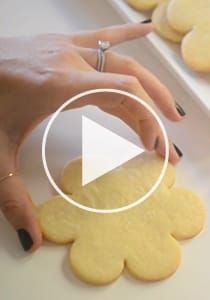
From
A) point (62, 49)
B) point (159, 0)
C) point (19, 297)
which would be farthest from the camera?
point (159, 0)

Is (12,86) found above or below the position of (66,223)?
above

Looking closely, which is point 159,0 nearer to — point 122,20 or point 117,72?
point 122,20

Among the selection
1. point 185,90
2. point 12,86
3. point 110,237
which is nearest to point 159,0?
point 185,90

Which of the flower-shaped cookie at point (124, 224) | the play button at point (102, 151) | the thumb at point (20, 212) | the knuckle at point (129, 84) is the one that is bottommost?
the flower-shaped cookie at point (124, 224)

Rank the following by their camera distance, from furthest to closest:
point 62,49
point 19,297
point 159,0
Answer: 1. point 159,0
2. point 62,49
3. point 19,297

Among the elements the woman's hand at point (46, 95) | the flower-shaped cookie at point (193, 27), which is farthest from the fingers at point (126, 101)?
the flower-shaped cookie at point (193, 27)

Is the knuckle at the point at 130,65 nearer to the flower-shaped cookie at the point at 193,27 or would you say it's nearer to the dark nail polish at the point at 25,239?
the flower-shaped cookie at the point at 193,27

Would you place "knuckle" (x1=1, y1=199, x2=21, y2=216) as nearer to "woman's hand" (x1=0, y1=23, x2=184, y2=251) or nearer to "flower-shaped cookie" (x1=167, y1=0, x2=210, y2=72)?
"woman's hand" (x1=0, y1=23, x2=184, y2=251)
